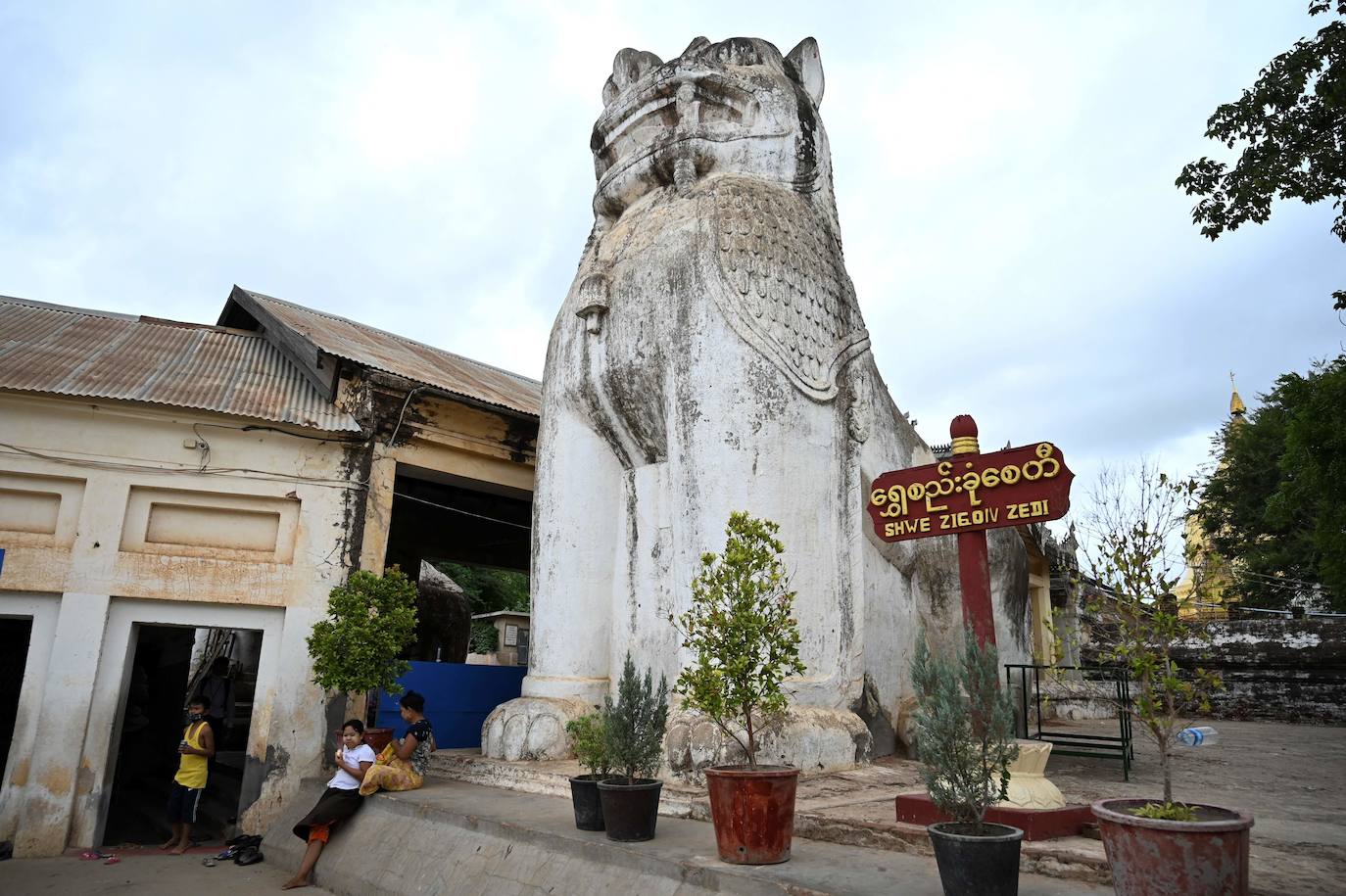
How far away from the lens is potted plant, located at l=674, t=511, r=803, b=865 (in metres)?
3.78

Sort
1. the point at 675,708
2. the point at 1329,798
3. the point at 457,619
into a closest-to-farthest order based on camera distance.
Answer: the point at 1329,798 → the point at 675,708 → the point at 457,619

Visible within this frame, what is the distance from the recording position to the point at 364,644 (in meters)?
6.91

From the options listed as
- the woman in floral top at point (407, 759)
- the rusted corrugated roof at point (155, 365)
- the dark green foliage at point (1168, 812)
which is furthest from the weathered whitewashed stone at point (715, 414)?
the rusted corrugated roof at point (155, 365)

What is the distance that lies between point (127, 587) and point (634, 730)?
529cm

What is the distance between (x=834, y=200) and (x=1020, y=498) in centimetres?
382

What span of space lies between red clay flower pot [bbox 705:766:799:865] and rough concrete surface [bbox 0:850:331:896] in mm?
3459

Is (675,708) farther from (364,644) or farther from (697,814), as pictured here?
(364,644)

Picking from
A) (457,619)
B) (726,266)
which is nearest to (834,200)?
(726,266)

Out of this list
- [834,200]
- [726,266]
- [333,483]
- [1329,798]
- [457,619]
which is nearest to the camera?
[1329,798]

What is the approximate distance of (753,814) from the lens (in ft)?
12.3

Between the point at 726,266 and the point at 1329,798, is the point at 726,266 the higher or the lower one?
the higher one

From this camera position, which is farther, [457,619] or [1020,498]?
[457,619]

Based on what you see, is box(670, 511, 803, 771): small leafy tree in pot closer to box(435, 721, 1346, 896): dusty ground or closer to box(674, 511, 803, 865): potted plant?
box(674, 511, 803, 865): potted plant

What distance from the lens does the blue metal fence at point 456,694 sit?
8594 mm
